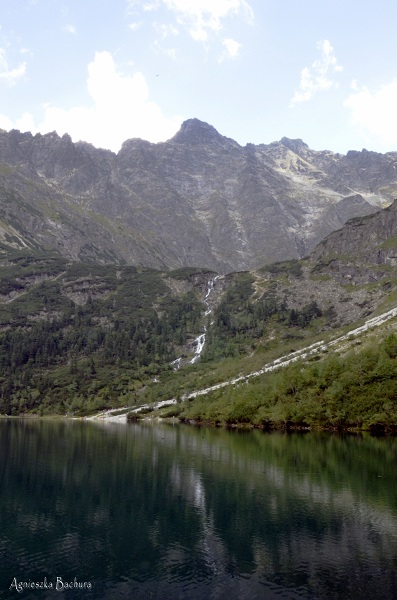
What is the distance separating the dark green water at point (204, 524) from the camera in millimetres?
32125

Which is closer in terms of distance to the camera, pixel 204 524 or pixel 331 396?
pixel 204 524

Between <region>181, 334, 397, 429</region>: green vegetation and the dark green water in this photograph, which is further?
<region>181, 334, 397, 429</region>: green vegetation

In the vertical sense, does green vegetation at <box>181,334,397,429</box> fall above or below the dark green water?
above

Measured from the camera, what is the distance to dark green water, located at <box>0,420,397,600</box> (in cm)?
3212

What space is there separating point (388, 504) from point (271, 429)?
87.6 m

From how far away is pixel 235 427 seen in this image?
5891 inches

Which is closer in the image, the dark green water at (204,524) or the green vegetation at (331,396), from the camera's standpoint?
the dark green water at (204,524)

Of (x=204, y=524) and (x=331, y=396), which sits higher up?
(x=331, y=396)

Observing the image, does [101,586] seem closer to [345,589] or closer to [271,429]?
[345,589]

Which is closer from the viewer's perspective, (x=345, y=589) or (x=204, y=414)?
(x=345, y=589)

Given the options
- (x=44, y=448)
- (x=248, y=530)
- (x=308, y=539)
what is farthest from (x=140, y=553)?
(x=44, y=448)

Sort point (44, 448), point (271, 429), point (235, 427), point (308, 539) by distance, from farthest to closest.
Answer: point (235, 427) < point (271, 429) < point (44, 448) < point (308, 539)

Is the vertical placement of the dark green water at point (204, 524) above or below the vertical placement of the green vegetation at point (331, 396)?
below

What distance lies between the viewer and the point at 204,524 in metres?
45.6
